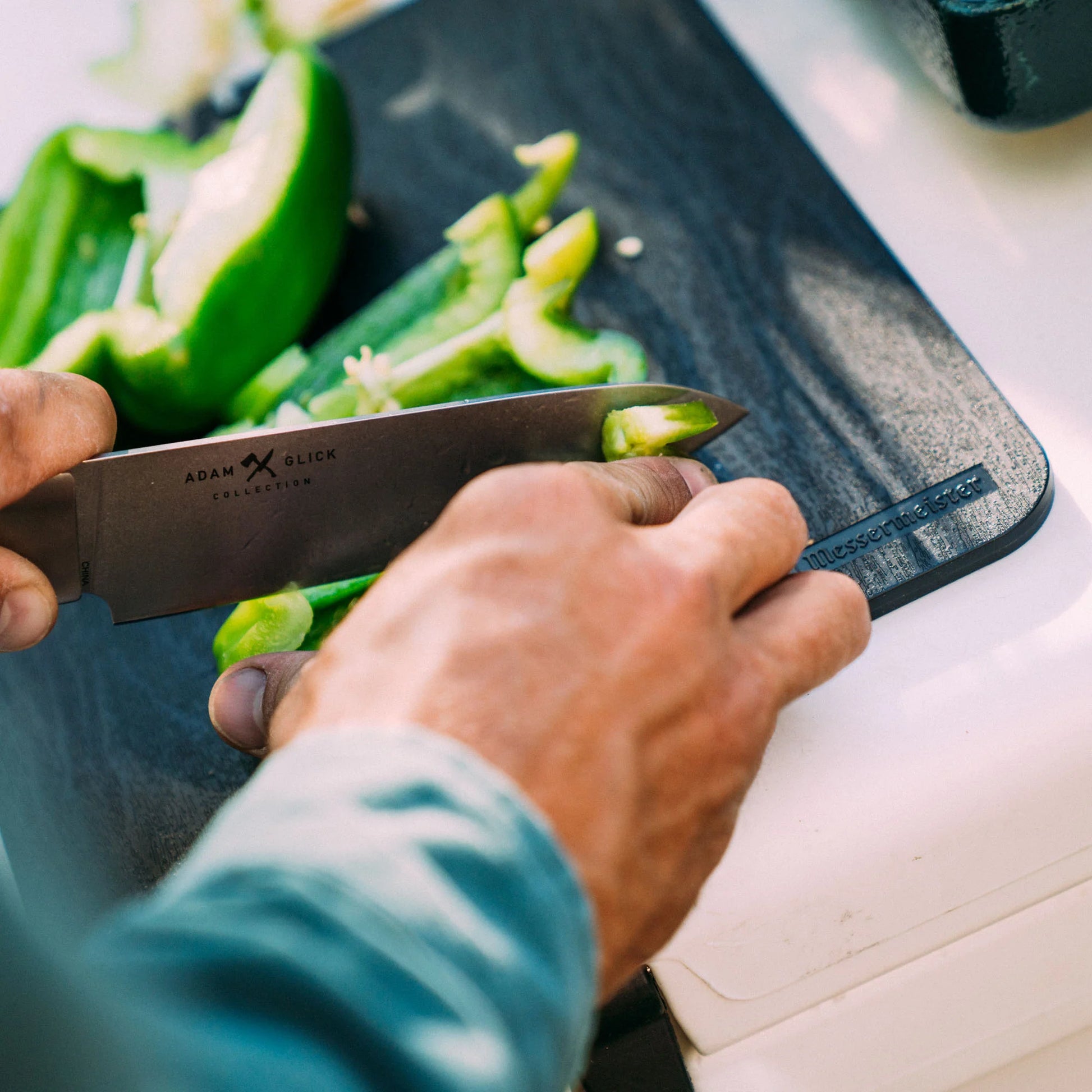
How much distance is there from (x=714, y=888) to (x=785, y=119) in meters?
0.92

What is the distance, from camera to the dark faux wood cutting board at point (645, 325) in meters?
1.01

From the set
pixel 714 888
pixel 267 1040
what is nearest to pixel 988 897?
pixel 714 888

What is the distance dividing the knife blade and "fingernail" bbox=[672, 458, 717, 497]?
0.10m

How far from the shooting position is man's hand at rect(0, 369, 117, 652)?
77 centimetres

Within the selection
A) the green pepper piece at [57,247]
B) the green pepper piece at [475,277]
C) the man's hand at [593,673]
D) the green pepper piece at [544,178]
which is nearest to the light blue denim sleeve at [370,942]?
the man's hand at [593,673]

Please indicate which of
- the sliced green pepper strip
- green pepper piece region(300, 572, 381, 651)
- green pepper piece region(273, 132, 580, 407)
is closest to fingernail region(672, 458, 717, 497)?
green pepper piece region(300, 572, 381, 651)

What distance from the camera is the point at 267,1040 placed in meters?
0.39

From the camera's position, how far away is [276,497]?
2.93ft

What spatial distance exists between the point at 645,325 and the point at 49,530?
65 cm

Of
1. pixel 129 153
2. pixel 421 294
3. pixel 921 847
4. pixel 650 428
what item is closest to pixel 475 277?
pixel 421 294

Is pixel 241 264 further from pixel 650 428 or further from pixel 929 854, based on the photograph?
pixel 929 854

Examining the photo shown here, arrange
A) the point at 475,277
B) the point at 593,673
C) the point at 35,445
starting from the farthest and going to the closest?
the point at 475,277, the point at 35,445, the point at 593,673

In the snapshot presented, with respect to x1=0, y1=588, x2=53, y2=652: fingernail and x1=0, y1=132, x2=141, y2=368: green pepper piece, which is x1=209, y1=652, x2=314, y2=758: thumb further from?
x1=0, y1=132, x2=141, y2=368: green pepper piece

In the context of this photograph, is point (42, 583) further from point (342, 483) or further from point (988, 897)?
point (988, 897)
